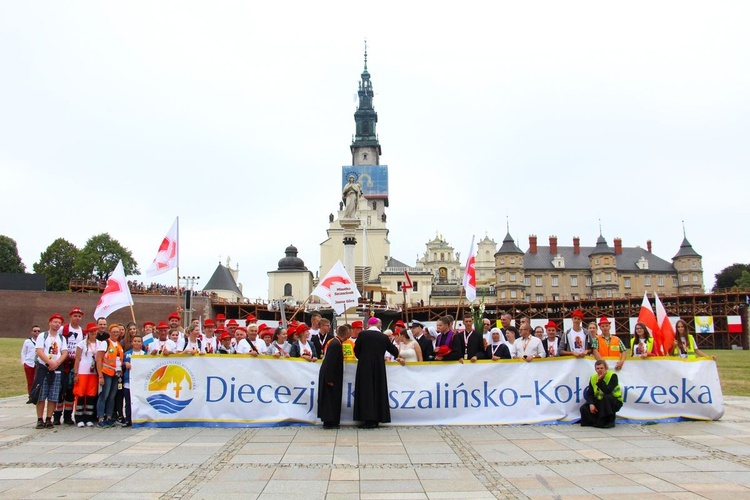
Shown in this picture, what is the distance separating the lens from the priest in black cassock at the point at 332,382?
944cm

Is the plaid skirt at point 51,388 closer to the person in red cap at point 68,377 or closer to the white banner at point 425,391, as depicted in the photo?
the person in red cap at point 68,377

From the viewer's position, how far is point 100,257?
73938mm

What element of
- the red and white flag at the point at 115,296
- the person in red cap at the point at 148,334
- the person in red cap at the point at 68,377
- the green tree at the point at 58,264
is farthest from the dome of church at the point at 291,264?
the person in red cap at the point at 68,377

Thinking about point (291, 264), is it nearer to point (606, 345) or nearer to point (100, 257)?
point (100, 257)

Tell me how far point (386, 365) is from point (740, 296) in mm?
66103

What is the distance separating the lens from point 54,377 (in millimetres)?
9609

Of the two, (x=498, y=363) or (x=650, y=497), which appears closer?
(x=650, y=497)

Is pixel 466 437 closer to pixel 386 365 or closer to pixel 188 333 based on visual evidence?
pixel 386 365

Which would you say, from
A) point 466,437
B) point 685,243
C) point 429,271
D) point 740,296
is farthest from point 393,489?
point 685,243

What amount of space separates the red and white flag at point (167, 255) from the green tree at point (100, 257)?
209 ft

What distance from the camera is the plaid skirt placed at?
9.48 metres

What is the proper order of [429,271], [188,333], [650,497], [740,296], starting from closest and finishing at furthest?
[650,497], [188,333], [740,296], [429,271]

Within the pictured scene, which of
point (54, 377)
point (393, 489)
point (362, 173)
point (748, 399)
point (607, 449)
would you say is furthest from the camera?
point (362, 173)

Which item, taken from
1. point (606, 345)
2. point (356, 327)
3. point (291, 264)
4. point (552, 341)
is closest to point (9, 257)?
point (291, 264)
